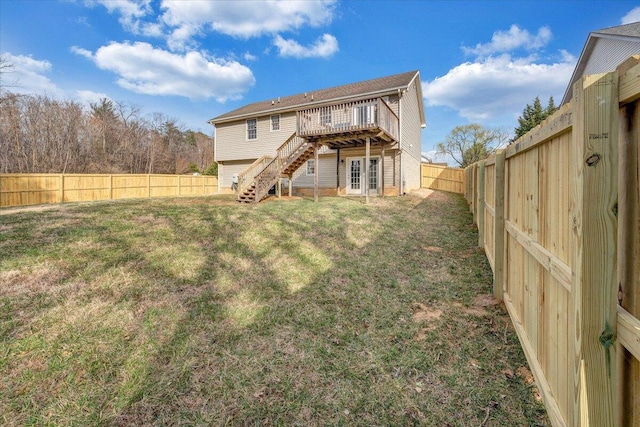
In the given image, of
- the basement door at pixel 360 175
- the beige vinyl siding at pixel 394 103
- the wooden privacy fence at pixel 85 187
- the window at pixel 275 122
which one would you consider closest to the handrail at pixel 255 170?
the window at pixel 275 122

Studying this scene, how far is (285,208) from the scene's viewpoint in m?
9.93

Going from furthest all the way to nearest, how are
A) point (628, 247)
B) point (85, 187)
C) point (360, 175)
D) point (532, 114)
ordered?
point (532, 114) < point (360, 175) < point (85, 187) < point (628, 247)

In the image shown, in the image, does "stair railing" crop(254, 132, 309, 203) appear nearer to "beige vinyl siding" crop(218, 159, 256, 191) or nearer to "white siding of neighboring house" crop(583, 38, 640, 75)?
"beige vinyl siding" crop(218, 159, 256, 191)

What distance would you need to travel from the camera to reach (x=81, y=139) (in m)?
22.7

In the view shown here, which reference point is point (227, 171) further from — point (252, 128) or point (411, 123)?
point (411, 123)

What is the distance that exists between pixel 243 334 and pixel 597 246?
3290mm

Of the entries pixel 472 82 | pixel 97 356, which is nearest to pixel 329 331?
pixel 97 356

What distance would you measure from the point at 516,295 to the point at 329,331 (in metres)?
2.12

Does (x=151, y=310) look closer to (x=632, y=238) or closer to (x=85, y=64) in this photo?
(x=632, y=238)

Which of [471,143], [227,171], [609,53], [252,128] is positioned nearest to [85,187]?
[227,171]

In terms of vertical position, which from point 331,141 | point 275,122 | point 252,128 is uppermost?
point 275,122

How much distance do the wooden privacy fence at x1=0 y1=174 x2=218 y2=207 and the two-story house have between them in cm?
303

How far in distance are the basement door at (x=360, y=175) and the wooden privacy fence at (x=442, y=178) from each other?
466 cm

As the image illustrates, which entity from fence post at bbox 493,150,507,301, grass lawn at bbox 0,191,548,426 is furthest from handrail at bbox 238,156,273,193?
fence post at bbox 493,150,507,301
